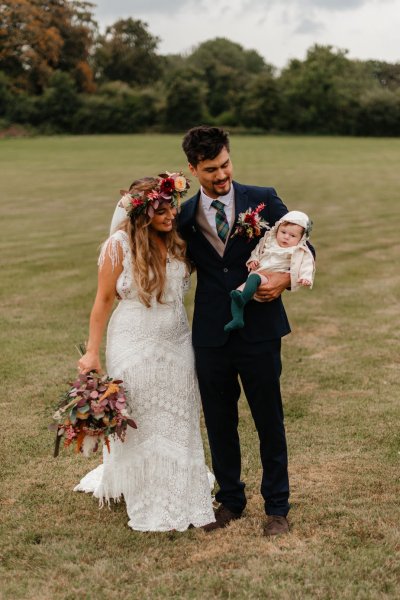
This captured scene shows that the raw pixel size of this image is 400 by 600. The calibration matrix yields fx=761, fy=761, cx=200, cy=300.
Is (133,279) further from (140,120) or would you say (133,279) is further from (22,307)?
(140,120)

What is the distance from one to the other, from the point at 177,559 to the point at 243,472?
1.40m

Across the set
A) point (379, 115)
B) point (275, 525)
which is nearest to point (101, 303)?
point (275, 525)

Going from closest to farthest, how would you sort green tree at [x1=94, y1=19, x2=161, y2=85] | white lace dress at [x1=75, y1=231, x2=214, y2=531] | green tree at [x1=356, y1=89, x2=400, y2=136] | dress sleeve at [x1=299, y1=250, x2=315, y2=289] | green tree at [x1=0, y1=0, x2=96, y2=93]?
dress sleeve at [x1=299, y1=250, x2=315, y2=289]
white lace dress at [x1=75, y1=231, x2=214, y2=531]
green tree at [x1=356, y1=89, x2=400, y2=136]
green tree at [x1=0, y1=0, x2=96, y2=93]
green tree at [x1=94, y1=19, x2=161, y2=85]

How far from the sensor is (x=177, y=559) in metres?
4.30

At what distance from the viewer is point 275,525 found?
4.58 metres

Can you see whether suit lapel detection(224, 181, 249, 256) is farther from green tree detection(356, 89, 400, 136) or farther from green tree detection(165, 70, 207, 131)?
green tree detection(165, 70, 207, 131)

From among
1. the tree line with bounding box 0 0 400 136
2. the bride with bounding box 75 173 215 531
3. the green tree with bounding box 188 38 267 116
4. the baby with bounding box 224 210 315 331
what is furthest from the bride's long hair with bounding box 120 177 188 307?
the green tree with bounding box 188 38 267 116

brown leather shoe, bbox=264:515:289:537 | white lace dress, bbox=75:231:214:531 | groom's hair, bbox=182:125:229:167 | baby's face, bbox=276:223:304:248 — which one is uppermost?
groom's hair, bbox=182:125:229:167

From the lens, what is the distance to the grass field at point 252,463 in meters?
4.05

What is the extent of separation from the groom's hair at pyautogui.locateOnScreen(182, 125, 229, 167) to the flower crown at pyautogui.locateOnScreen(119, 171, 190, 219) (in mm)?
248

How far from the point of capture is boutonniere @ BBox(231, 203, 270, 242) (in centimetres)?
426

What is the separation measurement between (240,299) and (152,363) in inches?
31.2

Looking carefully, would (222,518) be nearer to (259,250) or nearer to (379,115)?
(259,250)

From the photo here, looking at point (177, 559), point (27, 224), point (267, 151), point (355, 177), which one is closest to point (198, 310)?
point (177, 559)
